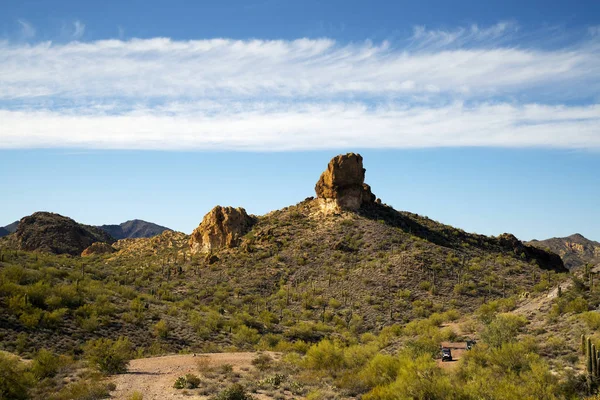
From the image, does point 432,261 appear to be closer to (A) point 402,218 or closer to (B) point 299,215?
(A) point 402,218

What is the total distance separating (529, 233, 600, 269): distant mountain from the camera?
343 ft

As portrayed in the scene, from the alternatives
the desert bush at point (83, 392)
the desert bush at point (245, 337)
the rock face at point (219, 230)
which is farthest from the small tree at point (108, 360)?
the rock face at point (219, 230)

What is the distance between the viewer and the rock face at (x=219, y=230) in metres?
65.6

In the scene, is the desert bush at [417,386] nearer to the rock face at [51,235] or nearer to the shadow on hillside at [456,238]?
the shadow on hillside at [456,238]

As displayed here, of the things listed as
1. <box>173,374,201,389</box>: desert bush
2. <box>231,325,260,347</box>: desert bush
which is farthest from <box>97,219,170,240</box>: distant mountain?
<box>173,374,201,389</box>: desert bush

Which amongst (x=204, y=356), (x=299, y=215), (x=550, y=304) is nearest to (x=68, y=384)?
(x=204, y=356)

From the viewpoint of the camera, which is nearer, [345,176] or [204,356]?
[204,356]

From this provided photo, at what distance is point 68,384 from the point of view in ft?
62.7

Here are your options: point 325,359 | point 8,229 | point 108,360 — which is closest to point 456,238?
point 325,359

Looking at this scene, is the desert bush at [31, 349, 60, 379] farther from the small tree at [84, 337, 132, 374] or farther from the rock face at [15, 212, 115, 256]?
the rock face at [15, 212, 115, 256]

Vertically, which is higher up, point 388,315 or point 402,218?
point 402,218

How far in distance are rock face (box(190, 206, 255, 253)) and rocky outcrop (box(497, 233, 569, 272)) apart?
37.9 m

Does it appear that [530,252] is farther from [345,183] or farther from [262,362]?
[262,362]

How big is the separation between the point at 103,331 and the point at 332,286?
26876 mm
